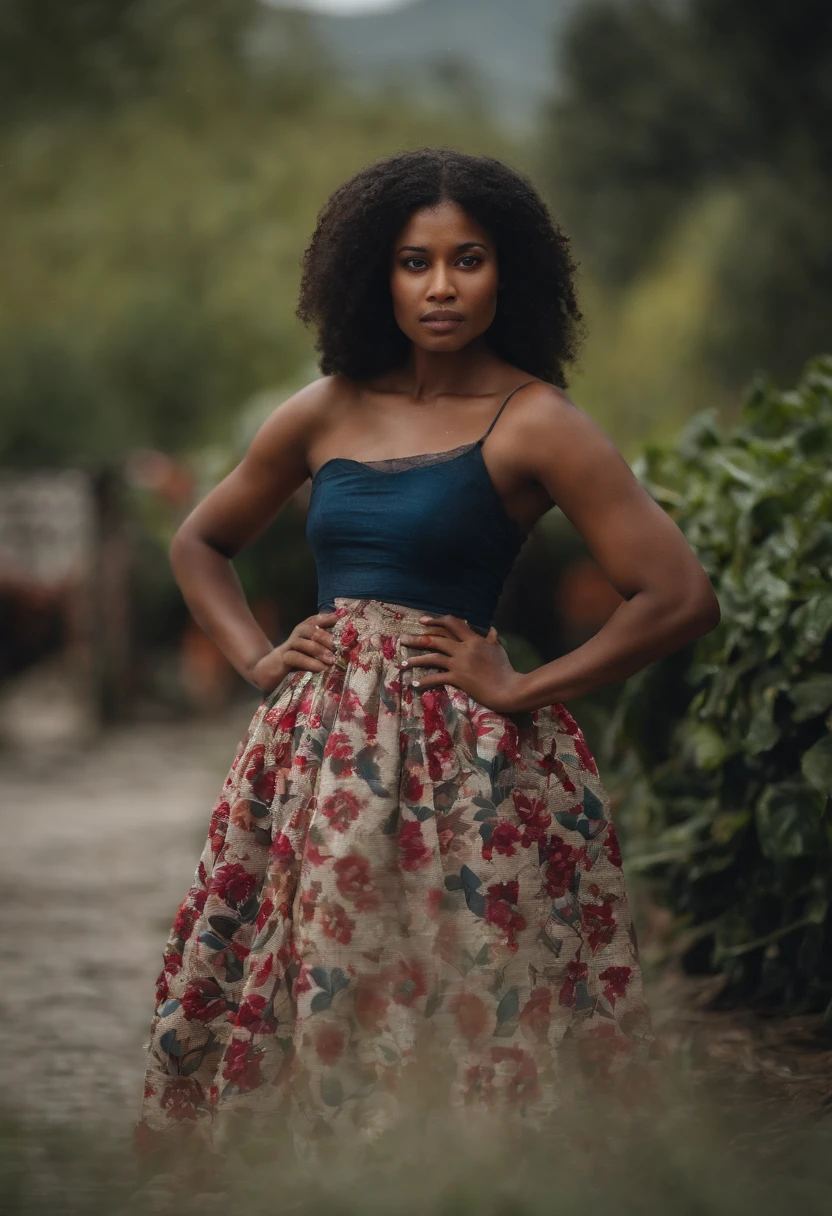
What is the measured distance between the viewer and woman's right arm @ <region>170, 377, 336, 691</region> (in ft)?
9.20

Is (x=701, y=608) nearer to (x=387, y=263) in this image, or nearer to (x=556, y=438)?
(x=556, y=438)

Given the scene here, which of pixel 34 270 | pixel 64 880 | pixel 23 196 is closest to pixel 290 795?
pixel 64 880

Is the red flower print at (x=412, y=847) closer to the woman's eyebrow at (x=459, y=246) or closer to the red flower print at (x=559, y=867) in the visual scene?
the red flower print at (x=559, y=867)

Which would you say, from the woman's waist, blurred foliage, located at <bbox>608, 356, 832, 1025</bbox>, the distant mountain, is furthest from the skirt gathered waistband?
the distant mountain

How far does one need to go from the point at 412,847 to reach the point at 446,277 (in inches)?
36.9

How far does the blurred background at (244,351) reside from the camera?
4.19 metres

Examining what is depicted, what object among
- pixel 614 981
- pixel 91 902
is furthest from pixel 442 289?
pixel 91 902

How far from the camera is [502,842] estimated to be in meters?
2.51

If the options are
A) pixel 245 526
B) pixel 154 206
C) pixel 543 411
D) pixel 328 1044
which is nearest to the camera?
pixel 328 1044

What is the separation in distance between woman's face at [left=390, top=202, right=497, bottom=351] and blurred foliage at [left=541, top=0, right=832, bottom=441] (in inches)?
334

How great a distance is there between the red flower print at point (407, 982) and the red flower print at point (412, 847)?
0.15m

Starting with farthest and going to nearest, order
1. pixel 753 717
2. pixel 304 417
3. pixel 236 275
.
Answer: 1. pixel 236 275
2. pixel 753 717
3. pixel 304 417

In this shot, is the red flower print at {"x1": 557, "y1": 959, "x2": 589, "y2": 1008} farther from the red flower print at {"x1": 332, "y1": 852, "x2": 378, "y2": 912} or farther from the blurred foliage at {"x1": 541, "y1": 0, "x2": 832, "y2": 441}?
the blurred foliage at {"x1": 541, "y1": 0, "x2": 832, "y2": 441}

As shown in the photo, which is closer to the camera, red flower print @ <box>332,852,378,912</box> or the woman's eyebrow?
red flower print @ <box>332,852,378,912</box>
